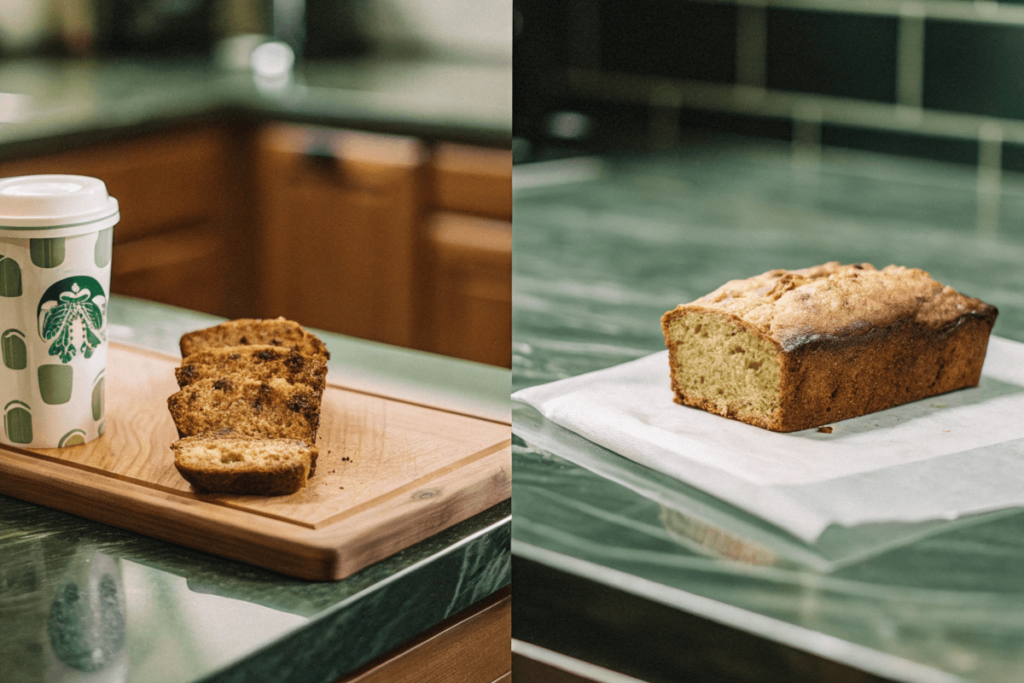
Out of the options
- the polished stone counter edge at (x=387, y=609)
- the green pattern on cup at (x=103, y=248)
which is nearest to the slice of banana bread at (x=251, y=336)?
the green pattern on cup at (x=103, y=248)

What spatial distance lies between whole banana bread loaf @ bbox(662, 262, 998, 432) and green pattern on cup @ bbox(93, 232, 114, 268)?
41cm

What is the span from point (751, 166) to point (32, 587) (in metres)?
1.68

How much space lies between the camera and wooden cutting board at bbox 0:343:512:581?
59 cm

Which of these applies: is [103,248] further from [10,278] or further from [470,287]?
[470,287]

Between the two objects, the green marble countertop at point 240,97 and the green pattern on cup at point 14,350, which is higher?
the green marble countertop at point 240,97

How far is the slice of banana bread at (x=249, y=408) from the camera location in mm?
708

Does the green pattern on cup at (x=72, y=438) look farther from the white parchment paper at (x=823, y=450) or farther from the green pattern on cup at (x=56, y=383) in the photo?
the white parchment paper at (x=823, y=450)

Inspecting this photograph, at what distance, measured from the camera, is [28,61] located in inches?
103

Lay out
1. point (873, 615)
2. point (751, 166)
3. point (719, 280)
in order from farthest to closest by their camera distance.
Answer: point (751, 166), point (719, 280), point (873, 615)

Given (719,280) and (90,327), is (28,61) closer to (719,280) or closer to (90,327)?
(719,280)

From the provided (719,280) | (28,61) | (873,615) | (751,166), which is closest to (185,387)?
(873,615)

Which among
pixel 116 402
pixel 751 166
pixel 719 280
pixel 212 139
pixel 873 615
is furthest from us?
pixel 212 139

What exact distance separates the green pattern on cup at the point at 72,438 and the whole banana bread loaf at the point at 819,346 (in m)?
0.43

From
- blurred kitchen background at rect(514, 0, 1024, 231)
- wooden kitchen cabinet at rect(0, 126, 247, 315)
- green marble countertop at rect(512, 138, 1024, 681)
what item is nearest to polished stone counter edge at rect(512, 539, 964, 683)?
green marble countertop at rect(512, 138, 1024, 681)
